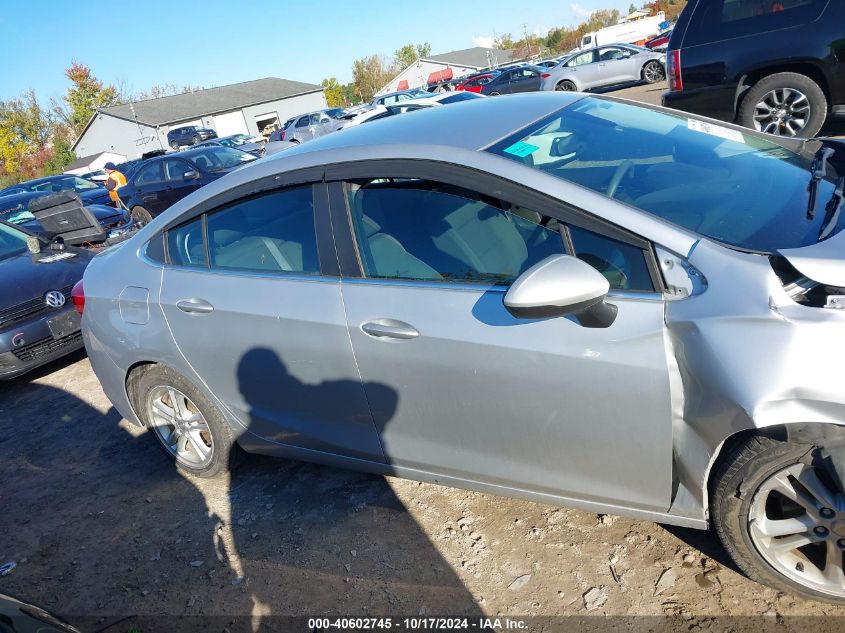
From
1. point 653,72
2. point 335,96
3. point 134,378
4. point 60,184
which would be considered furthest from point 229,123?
point 134,378

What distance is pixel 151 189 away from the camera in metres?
12.7

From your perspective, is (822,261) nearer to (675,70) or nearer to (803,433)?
(803,433)

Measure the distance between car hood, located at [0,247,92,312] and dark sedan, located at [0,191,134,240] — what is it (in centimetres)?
69

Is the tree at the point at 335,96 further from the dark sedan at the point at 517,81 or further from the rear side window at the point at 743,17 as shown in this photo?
the rear side window at the point at 743,17

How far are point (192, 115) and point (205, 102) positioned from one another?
4.38m

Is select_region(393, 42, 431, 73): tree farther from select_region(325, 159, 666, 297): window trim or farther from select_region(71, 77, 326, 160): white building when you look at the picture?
select_region(325, 159, 666, 297): window trim

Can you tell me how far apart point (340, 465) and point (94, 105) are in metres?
74.5

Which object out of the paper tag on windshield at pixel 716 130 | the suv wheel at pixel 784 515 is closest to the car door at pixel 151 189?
the paper tag on windshield at pixel 716 130

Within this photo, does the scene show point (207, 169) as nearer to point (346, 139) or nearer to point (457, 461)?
point (346, 139)

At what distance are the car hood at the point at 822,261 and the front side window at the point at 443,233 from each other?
0.68 m

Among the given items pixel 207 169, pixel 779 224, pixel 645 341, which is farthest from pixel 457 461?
pixel 207 169

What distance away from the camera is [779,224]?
6.93 feet

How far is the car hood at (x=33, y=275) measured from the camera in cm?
539

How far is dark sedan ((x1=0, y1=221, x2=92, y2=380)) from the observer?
16.9ft
